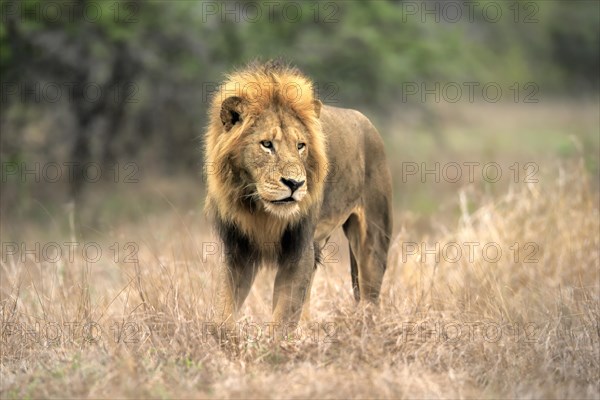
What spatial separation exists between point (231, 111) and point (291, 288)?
3.71 ft

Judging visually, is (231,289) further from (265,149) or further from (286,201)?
(265,149)

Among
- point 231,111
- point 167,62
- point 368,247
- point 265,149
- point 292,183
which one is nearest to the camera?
point 292,183

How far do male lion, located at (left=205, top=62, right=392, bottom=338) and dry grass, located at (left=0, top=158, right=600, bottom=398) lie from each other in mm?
287

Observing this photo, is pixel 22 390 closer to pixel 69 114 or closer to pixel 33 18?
pixel 33 18

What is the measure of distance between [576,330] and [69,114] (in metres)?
10.9

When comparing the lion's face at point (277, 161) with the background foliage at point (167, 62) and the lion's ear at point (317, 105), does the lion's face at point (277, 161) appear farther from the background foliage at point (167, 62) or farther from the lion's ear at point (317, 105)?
the background foliage at point (167, 62)

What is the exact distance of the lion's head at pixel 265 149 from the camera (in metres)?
5.45

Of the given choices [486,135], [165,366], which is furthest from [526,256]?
[486,135]

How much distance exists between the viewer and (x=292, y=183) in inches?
211

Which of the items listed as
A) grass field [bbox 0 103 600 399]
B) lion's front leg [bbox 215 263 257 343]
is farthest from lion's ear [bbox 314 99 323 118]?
grass field [bbox 0 103 600 399]

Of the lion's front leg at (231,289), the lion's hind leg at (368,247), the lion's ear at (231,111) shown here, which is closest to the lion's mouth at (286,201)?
the lion's ear at (231,111)

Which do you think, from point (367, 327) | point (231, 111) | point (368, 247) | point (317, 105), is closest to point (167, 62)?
point (368, 247)

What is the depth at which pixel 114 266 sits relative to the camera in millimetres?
9219

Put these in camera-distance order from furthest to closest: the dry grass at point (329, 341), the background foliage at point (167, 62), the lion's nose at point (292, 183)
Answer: the background foliage at point (167, 62) → the lion's nose at point (292, 183) → the dry grass at point (329, 341)
